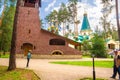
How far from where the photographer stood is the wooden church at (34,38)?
37438 millimetres

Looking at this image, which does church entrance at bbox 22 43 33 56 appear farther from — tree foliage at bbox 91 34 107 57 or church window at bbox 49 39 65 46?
tree foliage at bbox 91 34 107 57

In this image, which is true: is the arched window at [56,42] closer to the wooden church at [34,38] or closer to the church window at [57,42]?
the church window at [57,42]

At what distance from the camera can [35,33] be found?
37.8 m

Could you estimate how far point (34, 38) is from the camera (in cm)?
3772

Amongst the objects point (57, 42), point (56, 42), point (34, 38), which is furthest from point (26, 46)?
point (57, 42)

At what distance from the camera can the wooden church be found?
123 feet

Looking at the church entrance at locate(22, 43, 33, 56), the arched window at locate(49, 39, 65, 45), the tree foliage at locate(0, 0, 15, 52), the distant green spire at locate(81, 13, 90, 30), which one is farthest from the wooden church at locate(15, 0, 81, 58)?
the distant green spire at locate(81, 13, 90, 30)

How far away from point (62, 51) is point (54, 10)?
26.9 meters

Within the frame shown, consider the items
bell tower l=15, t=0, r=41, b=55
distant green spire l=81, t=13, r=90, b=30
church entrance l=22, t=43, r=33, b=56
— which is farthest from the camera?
distant green spire l=81, t=13, r=90, b=30

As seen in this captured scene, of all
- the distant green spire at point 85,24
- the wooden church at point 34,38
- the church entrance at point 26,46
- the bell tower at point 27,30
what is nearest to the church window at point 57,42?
the wooden church at point 34,38

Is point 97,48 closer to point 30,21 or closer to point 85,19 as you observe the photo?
point 30,21

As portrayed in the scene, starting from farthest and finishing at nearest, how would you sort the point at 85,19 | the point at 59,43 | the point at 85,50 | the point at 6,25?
1. the point at 85,19
2. the point at 85,50
3. the point at 6,25
4. the point at 59,43

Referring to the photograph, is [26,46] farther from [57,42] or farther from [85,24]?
[85,24]

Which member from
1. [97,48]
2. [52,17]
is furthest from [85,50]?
[52,17]
